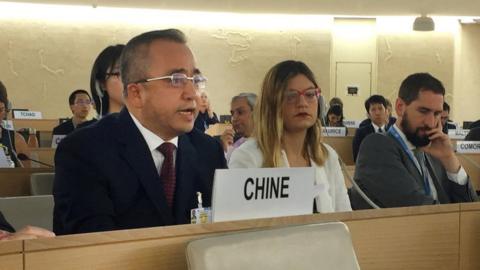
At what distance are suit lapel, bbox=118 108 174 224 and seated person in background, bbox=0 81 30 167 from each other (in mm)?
2316

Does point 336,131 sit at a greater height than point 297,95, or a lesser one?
lesser

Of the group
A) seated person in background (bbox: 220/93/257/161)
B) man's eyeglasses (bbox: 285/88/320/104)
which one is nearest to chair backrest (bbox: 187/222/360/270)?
man's eyeglasses (bbox: 285/88/320/104)

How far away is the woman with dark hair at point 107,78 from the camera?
2.72 m

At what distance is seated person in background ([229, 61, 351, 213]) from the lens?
246 centimetres

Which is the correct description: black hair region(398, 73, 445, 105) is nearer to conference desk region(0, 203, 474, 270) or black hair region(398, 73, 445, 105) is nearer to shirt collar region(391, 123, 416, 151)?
shirt collar region(391, 123, 416, 151)

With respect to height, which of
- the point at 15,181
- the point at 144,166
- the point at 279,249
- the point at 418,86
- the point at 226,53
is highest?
the point at 226,53

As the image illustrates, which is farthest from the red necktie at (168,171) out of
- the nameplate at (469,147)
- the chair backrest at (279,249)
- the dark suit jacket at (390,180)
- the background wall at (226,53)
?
the background wall at (226,53)

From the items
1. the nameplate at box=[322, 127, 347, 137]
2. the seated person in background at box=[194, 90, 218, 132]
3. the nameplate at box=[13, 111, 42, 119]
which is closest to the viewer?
the seated person in background at box=[194, 90, 218, 132]

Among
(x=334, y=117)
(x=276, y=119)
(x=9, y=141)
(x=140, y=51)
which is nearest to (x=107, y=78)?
(x=276, y=119)

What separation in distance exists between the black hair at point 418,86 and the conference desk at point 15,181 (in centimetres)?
192

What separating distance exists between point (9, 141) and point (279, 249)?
3.36m

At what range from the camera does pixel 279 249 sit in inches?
51.2

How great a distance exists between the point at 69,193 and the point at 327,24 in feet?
37.6

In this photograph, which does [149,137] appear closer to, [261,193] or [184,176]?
[184,176]
